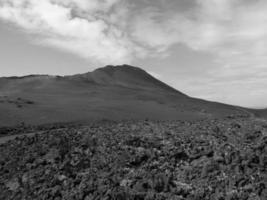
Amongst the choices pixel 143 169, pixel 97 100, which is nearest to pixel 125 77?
pixel 97 100

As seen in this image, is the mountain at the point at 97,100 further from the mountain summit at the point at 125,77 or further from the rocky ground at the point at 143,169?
the rocky ground at the point at 143,169

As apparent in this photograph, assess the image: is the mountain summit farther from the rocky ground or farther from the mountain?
the rocky ground

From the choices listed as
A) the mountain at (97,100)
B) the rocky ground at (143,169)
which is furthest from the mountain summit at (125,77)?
the rocky ground at (143,169)

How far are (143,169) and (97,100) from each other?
45.7 metres

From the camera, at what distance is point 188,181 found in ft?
28.2

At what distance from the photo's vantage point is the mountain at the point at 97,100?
36.6 metres

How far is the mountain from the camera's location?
36566 millimetres

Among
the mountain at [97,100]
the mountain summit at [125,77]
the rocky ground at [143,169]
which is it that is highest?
the mountain summit at [125,77]

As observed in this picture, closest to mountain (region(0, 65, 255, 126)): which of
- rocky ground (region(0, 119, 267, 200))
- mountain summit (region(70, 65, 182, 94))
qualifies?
mountain summit (region(70, 65, 182, 94))

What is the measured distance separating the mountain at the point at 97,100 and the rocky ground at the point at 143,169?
60.2 ft

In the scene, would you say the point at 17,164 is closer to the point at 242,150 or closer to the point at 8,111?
the point at 242,150

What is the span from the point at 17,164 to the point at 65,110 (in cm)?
2666

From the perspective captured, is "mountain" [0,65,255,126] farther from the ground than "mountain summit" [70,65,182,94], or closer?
closer

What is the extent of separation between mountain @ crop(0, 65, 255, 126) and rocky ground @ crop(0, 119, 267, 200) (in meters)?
18.4
